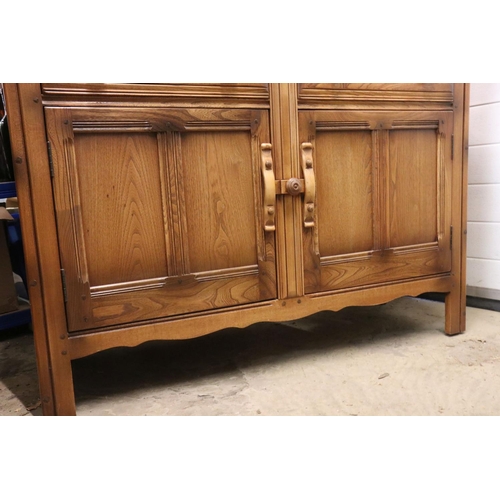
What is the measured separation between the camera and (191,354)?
160 centimetres

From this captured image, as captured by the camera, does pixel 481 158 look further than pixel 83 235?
Yes

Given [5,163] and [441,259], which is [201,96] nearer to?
[5,163]

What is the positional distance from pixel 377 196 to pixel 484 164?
774mm

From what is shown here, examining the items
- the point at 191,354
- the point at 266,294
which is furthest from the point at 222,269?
the point at 191,354

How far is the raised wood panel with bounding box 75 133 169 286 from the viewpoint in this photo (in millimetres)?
1112

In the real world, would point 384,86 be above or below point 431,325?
above

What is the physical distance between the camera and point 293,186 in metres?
1.29

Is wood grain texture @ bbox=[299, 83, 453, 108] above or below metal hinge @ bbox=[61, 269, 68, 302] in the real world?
above

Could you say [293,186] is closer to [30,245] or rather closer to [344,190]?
[344,190]

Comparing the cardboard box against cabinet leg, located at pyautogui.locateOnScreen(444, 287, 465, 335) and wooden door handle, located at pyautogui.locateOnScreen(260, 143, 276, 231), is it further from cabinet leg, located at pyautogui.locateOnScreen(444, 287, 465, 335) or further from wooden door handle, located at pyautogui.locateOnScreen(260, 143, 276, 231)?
cabinet leg, located at pyautogui.locateOnScreen(444, 287, 465, 335)

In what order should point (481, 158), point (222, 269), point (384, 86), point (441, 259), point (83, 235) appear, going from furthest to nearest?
1. point (481, 158)
2. point (441, 259)
3. point (384, 86)
4. point (222, 269)
5. point (83, 235)

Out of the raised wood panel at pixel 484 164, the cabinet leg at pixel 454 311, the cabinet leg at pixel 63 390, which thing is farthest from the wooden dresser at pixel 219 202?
the raised wood panel at pixel 484 164

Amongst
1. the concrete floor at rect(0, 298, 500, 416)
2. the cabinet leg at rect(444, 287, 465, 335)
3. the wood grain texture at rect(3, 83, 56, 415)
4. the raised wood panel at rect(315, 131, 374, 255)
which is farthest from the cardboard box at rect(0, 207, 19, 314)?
the cabinet leg at rect(444, 287, 465, 335)
